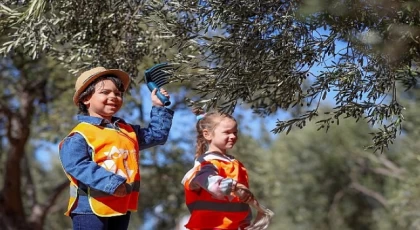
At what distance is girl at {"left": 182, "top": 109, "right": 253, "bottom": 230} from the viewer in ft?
17.8

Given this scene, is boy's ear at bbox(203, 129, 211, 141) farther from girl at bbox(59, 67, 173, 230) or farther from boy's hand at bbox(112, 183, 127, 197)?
boy's hand at bbox(112, 183, 127, 197)

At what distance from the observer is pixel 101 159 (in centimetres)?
486

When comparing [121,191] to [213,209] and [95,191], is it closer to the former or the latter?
[95,191]

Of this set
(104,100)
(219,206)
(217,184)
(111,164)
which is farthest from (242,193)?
(104,100)

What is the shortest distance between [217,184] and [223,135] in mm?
742

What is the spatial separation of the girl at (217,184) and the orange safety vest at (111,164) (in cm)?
64

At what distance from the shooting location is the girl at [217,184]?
5.44 m

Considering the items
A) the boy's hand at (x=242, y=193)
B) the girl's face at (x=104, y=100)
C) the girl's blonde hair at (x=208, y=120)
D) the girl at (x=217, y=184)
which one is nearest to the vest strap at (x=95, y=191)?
the girl's face at (x=104, y=100)

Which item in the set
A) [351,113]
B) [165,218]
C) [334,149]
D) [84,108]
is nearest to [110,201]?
[84,108]

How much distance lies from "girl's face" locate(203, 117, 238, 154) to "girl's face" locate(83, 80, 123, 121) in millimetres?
1078

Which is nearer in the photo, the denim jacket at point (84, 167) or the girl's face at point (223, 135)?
the denim jacket at point (84, 167)

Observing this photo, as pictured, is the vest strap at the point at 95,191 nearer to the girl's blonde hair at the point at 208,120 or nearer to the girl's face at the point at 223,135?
the girl's blonde hair at the point at 208,120

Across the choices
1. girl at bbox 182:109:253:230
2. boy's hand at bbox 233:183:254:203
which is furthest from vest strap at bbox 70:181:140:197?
boy's hand at bbox 233:183:254:203

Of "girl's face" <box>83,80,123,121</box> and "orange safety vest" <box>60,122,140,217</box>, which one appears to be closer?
"orange safety vest" <box>60,122,140,217</box>
